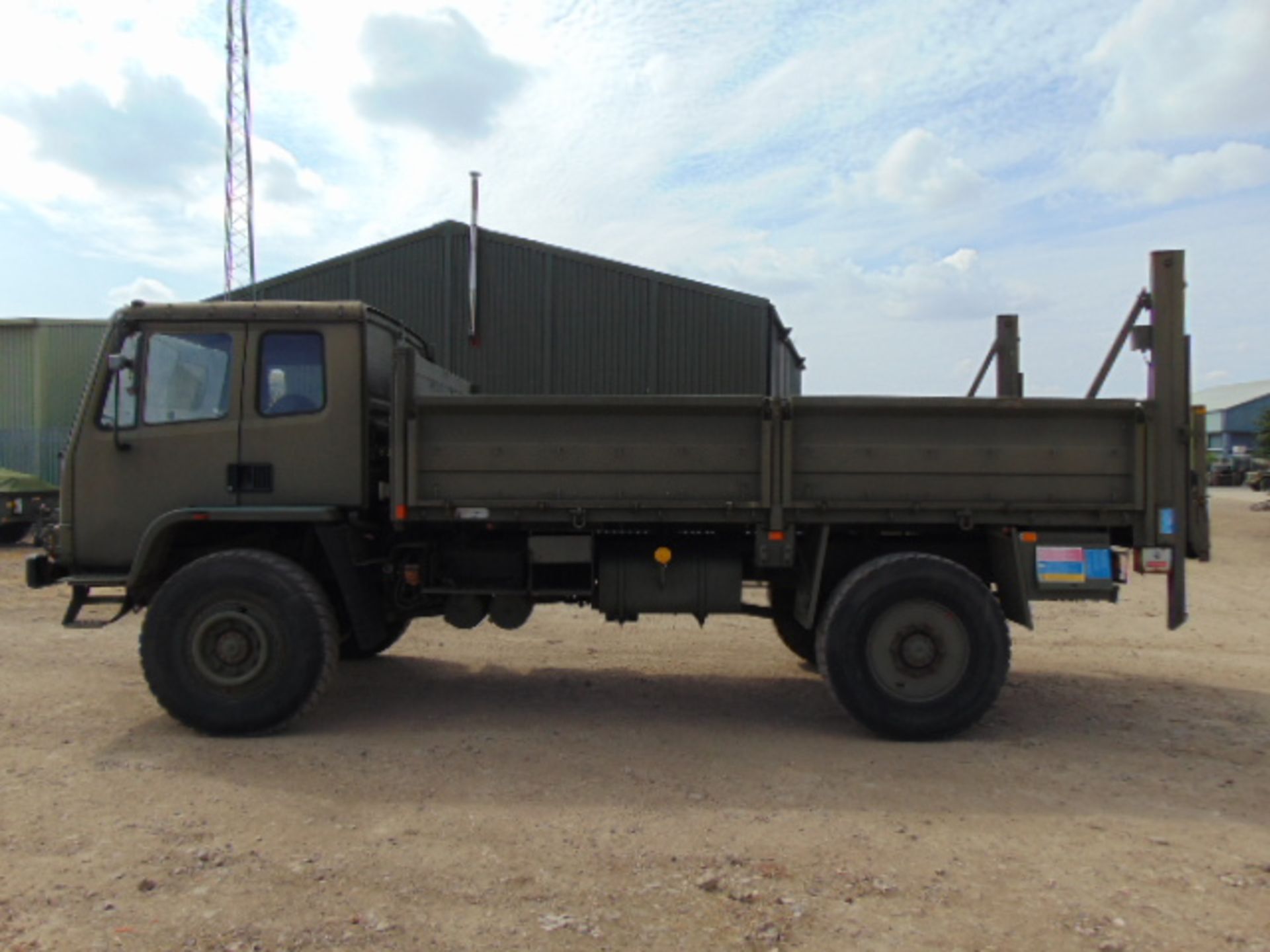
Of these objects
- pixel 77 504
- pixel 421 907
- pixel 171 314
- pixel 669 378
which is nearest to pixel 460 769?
pixel 421 907

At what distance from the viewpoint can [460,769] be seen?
495 cm

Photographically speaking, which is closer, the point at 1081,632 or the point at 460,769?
the point at 460,769

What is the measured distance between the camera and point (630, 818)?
169 inches

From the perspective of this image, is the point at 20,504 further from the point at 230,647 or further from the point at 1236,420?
the point at 1236,420

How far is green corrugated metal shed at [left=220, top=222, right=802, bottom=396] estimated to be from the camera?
15.0 m

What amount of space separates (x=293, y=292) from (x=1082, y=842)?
15517 millimetres

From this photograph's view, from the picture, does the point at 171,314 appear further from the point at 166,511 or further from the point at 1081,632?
the point at 1081,632

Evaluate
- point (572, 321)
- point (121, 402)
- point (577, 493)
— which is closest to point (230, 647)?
point (121, 402)

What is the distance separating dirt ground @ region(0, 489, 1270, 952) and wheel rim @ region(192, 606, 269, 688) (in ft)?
1.37

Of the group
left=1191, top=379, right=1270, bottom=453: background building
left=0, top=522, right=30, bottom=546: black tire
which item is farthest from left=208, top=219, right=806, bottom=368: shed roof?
left=1191, top=379, right=1270, bottom=453: background building

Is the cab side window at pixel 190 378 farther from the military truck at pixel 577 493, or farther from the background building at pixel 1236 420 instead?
the background building at pixel 1236 420

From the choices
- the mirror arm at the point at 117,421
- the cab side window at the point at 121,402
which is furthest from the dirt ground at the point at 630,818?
the cab side window at the point at 121,402

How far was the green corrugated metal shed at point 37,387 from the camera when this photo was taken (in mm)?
19969

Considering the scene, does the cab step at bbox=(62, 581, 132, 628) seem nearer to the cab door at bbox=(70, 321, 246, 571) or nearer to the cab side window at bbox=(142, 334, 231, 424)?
the cab door at bbox=(70, 321, 246, 571)
